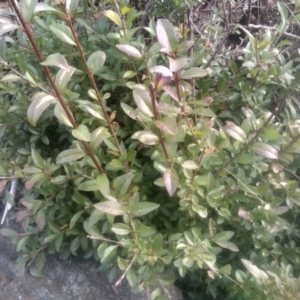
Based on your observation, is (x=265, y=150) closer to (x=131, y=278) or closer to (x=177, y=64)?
(x=177, y=64)

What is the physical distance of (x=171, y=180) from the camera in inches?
39.7

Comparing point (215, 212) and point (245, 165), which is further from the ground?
point (245, 165)

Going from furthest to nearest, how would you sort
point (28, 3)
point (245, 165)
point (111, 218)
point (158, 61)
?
point (158, 61), point (245, 165), point (111, 218), point (28, 3)

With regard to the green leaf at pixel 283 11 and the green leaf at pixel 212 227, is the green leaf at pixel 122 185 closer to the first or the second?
the green leaf at pixel 212 227

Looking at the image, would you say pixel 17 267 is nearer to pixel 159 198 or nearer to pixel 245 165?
pixel 159 198

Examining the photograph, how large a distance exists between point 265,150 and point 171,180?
10.4 inches

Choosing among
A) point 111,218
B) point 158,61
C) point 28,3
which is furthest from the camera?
point 158,61

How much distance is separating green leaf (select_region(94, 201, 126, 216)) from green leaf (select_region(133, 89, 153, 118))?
23cm

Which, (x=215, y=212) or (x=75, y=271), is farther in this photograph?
(x=75, y=271)

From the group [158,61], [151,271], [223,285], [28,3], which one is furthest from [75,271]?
[28,3]

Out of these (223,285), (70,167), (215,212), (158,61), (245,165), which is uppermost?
(158,61)

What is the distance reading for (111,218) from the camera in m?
1.07

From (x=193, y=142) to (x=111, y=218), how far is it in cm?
32

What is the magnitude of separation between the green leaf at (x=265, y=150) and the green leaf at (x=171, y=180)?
23 centimetres
